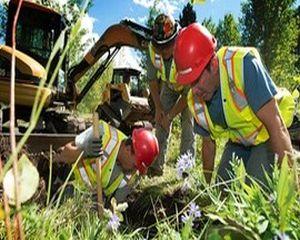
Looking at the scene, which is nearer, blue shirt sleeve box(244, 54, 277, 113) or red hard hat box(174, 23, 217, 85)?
blue shirt sleeve box(244, 54, 277, 113)

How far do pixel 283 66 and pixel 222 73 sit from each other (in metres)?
32.2

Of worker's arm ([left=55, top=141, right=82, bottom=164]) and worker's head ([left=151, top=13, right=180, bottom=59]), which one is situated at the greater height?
worker's head ([left=151, top=13, right=180, bottom=59])

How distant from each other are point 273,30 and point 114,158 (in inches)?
1347

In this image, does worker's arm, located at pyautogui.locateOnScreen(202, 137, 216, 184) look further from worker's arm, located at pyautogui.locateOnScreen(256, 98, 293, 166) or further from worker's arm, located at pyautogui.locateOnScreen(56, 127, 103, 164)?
worker's arm, located at pyautogui.locateOnScreen(256, 98, 293, 166)

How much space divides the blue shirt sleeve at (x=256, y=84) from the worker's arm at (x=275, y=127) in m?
0.04

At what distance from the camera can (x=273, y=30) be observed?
36.7 meters

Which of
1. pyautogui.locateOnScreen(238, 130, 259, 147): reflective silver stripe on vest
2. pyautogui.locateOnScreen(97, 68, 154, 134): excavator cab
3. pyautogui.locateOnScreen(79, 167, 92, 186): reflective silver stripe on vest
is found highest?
pyautogui.locateOnScreen(238, 130, 259, 147): reflective silver stripe on vest

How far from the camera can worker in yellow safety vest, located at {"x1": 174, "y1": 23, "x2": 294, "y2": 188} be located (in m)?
2.88

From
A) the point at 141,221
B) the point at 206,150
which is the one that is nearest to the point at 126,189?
the point at 141,221

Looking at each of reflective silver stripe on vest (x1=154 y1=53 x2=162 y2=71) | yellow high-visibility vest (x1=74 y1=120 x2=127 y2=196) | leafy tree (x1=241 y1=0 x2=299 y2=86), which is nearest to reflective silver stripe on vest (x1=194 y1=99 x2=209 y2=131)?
yellow high-visibility vest (x1=74 y1=120 x2=127 y2=196)

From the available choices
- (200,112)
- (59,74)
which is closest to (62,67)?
(59,74)

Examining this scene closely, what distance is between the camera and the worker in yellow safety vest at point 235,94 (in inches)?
113

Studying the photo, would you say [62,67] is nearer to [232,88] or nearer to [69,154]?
[69,154]

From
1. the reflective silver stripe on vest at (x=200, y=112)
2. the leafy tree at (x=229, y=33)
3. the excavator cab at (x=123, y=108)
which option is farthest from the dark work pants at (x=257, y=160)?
the leafy tree at (x=229, y=33)
